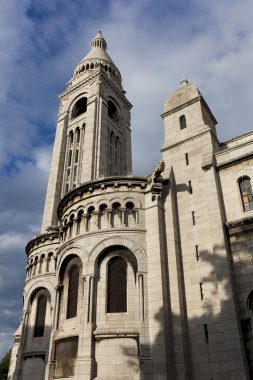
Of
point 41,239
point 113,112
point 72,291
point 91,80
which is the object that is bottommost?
point 72,291

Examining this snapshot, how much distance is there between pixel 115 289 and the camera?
2519 cm

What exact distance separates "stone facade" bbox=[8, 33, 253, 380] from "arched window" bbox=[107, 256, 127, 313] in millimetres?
71

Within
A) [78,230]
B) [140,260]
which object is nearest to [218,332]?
[140,260]

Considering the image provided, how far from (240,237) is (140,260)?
7.25m

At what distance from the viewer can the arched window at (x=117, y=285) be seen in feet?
80.5

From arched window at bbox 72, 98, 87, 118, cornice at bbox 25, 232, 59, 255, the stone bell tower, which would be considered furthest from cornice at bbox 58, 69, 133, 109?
cornice at bbox 25, 232, 59, 255

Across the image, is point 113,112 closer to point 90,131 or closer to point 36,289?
point 90,131

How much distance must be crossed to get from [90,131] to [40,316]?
31.7 m


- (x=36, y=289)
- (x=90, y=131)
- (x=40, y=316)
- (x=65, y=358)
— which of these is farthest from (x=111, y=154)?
(x=65, y=358)

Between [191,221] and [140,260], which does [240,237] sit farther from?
[140,260]

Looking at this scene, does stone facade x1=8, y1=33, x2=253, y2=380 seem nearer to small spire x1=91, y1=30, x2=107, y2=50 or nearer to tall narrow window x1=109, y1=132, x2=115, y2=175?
tall narrow window x1=109, y1=132, x2=115, y2=175

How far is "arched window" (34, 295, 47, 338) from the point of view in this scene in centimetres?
3516

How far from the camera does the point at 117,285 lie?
996 inches

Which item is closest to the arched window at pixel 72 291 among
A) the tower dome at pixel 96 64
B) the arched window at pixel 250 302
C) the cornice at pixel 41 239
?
the cornice at pixel 41 239
